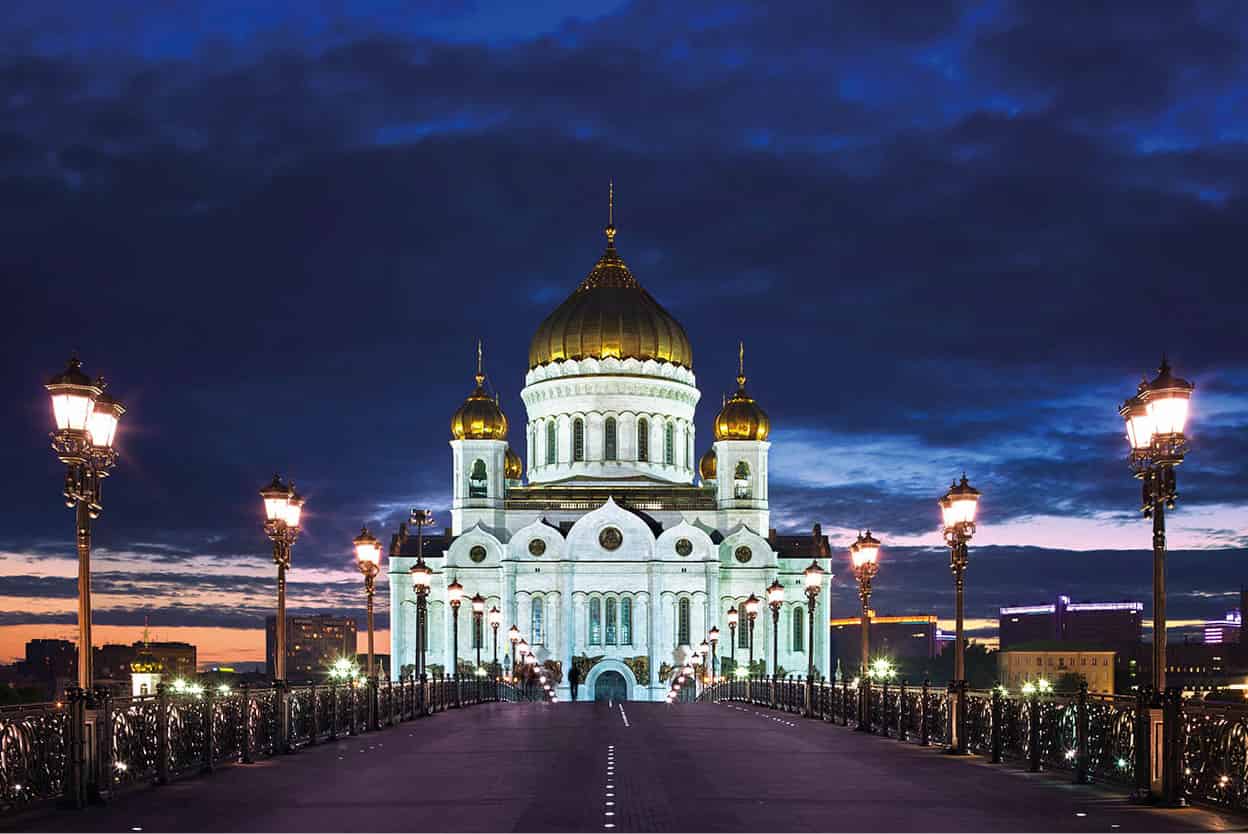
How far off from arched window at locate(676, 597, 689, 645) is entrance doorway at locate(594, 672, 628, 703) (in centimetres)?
395

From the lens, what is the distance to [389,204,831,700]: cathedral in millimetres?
97750

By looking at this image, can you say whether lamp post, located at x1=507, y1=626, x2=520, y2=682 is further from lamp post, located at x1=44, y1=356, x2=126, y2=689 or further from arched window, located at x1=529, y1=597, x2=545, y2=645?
lamp post, located at x1=44, y1=356, x2=126, y2=689

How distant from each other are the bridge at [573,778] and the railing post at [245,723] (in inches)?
1.3

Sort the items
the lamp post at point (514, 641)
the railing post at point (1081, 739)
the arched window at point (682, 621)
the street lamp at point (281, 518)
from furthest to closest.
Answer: the arched window at point (682, 621) < the lamp post at point (514, 641) < the street lamp at point (281, 518) < the railing post at point (1081, 739)

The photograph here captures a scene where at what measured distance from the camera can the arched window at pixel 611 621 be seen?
97875 millimetres

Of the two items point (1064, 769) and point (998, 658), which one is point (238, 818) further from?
point (998, 658)

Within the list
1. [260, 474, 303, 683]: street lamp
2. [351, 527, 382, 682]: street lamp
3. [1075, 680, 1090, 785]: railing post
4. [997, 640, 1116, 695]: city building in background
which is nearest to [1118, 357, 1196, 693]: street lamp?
[1075, 680, 1090, 785]: railing post

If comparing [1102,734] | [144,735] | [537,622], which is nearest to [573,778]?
[144,735]

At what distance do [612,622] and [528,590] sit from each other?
5.15 metres

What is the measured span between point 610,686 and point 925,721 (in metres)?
68.8

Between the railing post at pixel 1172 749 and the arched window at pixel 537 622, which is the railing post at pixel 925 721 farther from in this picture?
the arched window at pixel 537 622

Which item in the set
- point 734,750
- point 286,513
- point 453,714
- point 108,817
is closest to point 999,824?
point 108,817

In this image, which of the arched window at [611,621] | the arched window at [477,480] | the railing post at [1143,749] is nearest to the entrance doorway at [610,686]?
the arched window at [611,621]

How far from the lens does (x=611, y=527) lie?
9831 centimetres
